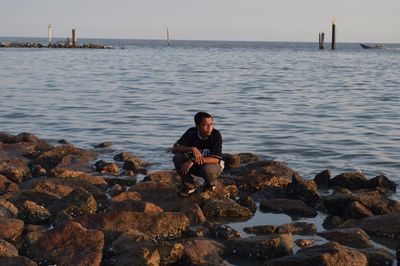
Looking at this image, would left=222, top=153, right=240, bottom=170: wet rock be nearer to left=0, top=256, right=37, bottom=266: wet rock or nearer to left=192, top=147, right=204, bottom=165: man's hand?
left=192, top=147, right=204, bottom=165: man's hand

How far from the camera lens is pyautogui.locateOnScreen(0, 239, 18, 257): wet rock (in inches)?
259

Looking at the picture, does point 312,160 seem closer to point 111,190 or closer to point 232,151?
point 232,151

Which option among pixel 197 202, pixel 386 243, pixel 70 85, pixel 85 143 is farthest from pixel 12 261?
pixel 70 85

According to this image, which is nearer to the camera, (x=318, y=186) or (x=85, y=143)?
(x=318, y=186)

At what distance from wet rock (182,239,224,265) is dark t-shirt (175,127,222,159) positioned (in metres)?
2.24

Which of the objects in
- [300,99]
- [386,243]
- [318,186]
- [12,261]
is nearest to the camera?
[12,261]

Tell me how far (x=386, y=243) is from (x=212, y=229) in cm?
199

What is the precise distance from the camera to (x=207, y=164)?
926 cm

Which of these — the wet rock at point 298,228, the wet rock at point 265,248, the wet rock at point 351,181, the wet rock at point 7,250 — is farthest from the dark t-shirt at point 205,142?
the wet rock at point 7,250

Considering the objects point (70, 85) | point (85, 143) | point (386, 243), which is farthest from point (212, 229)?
point (70, 85)

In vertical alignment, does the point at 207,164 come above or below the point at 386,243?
above

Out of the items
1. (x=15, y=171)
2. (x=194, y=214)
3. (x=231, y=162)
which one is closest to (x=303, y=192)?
(x=194, y=214)

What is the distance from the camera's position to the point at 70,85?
104ft

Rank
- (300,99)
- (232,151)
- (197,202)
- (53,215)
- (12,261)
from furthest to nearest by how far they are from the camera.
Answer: (300,99)
(232,151)
(197,202)
(53,215)
(12,261)
